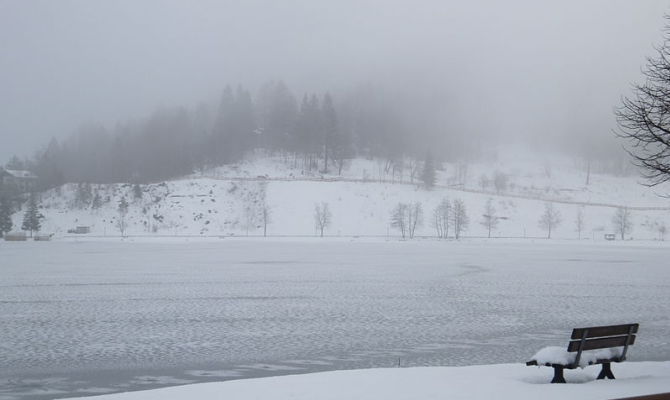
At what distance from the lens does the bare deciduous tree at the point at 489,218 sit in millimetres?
105438

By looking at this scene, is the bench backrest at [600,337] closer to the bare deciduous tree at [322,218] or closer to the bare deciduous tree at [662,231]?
the bare deciduous tree at [322,218]

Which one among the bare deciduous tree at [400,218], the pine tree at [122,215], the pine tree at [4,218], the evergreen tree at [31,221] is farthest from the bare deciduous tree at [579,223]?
the pine tree at [4,218]

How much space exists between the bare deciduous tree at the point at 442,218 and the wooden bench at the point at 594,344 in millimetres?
87769

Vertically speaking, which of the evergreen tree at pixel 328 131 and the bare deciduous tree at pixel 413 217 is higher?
the evergreen tree at pixel 328 131

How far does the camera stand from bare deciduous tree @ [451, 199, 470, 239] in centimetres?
9936

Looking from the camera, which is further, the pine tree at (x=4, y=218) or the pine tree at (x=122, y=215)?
the pine tree at (x=122, y=215)

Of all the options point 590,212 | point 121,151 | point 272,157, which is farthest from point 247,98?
point 590,212

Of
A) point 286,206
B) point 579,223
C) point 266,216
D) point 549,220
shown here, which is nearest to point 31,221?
point 266,216

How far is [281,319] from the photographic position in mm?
22312

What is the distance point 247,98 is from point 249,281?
12233 cm

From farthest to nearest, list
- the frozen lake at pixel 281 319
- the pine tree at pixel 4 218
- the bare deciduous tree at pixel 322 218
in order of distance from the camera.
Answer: the pine tree at pixel 4 218
the bare deciduous tree at pixel 322 218
the frozen lake at pixel 281 319

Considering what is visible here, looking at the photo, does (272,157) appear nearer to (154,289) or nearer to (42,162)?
(42,162)

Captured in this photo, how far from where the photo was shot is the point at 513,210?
11694cm

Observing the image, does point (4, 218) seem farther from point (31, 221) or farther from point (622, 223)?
point (622, 223)
